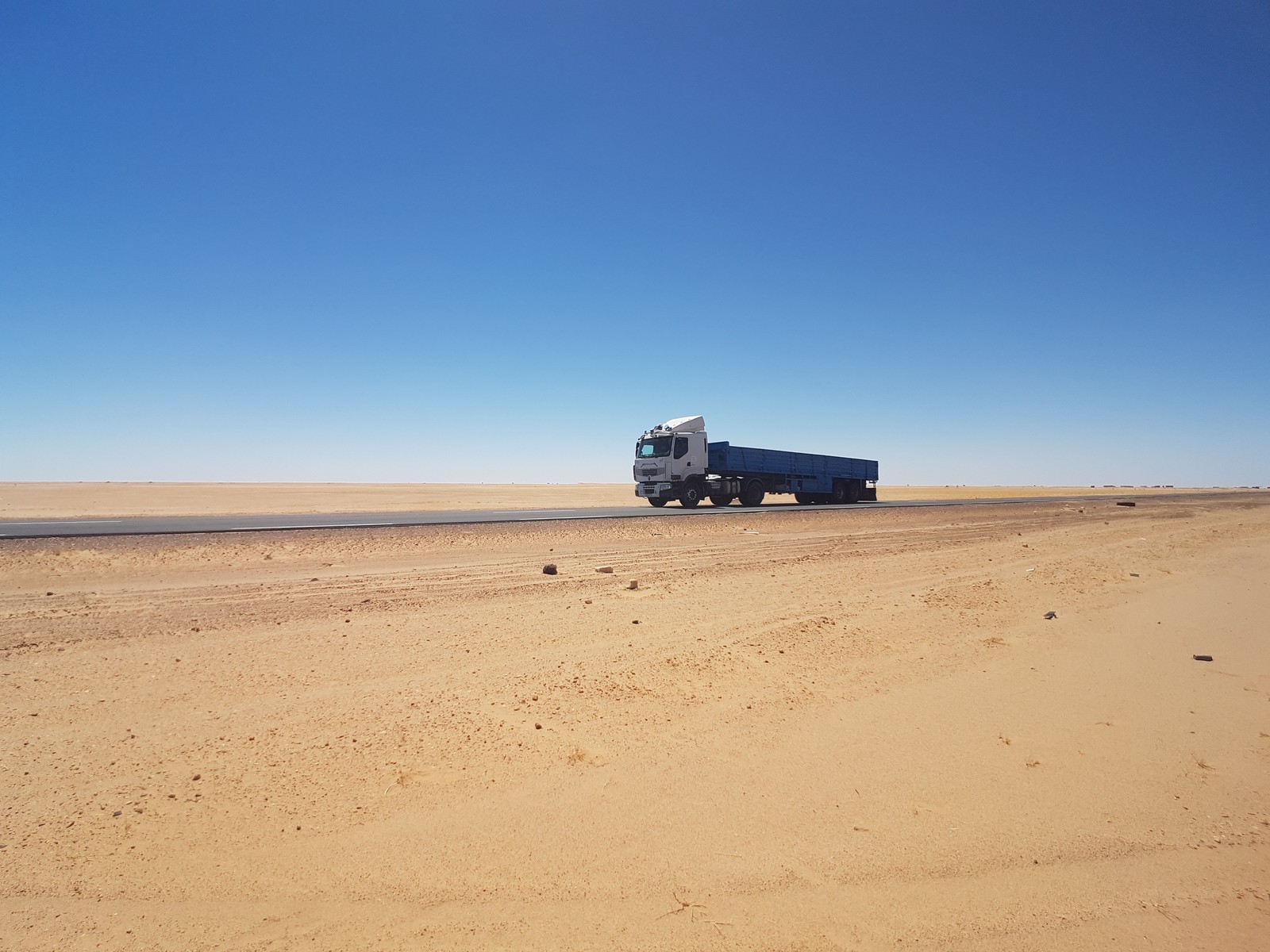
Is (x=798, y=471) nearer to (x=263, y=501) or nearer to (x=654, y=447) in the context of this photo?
(x=654, y=447)

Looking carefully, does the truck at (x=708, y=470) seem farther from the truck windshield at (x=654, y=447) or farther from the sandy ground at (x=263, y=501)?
the sandy ground at (x=263, y=501)

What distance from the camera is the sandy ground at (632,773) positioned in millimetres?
3248

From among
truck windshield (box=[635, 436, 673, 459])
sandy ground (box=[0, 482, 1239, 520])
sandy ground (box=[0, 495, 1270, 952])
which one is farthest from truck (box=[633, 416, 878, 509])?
sandy ground (box=[0, 495, 1270, 952])

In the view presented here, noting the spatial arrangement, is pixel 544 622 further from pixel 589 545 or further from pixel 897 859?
pixel 589 545

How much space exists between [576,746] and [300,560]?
11.7 metres

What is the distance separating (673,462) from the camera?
33.0 metres

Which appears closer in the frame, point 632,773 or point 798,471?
point 632,773

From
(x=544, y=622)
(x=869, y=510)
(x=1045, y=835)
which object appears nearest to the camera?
(x=1045, y=835)

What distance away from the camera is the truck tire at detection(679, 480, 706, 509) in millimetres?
33375

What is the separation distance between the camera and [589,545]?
17.7 meters

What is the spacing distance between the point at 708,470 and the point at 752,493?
10.5 ft

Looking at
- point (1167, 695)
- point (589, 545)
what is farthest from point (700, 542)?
point (1167, 695)

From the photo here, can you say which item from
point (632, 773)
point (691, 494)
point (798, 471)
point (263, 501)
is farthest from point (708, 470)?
point (263, 501)

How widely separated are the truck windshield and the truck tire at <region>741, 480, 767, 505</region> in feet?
18.4
